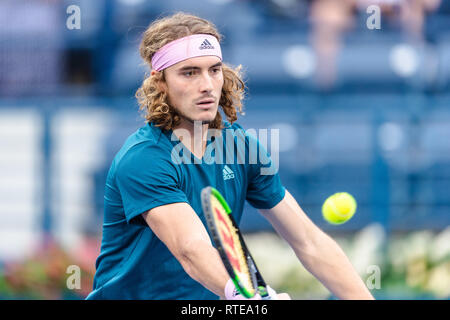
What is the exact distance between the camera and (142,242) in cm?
354

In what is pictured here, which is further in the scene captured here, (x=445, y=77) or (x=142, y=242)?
(x=445, y=77)

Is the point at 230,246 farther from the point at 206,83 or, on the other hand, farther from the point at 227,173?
the point at 206,83

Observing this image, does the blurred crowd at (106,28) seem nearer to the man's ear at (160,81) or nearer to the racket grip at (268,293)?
the man's ear at (160,81)

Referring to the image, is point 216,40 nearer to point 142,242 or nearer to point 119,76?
point 142,242

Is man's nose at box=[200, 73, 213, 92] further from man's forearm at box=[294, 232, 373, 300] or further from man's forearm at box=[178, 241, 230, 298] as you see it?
man's forearm at box=[294, 232, 373, 300]

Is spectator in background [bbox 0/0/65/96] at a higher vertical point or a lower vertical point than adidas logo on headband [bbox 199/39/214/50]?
higher

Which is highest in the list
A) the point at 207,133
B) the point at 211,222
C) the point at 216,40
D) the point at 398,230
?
the point at 216,40

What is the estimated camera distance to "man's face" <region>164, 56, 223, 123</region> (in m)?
3.48

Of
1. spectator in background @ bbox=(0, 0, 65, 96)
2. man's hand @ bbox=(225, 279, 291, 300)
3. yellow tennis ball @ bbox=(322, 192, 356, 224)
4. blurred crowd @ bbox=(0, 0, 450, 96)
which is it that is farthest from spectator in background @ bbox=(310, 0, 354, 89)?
man's hand @ bbox=(225, 279, 291, 300)

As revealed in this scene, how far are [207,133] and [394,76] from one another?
5.60 metres

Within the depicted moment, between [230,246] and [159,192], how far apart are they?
0.40 meters

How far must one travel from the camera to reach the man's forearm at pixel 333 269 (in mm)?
3566

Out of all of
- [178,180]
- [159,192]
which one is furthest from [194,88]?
[159,192]
